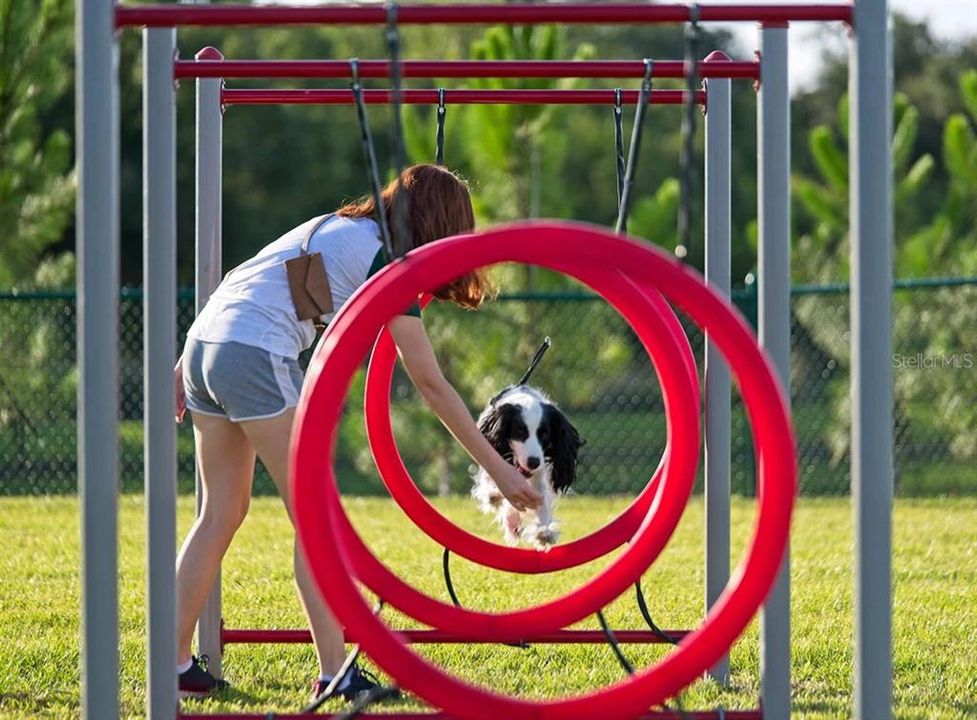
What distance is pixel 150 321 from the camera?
11.2 feet

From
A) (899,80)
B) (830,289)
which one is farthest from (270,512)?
(899,80)

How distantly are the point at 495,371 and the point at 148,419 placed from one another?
8.63m

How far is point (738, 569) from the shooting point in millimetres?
3020

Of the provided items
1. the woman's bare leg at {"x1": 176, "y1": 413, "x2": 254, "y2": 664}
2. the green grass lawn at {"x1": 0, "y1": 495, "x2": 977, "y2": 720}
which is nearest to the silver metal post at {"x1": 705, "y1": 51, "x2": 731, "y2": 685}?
the green grass lawn at {"x1": 0, "y1": 495, "x2": 977, "y2": 720}

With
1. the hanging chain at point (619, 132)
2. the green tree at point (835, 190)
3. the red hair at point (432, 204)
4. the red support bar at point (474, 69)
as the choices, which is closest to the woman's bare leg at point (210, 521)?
the red hair at point (432, 204)

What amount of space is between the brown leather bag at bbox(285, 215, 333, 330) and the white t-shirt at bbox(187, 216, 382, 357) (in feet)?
0.07

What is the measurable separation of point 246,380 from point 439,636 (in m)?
1.30

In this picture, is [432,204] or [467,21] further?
[432,204]

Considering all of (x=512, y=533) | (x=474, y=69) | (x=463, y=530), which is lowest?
(x=512, y=533)

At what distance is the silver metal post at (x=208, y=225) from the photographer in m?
4.79

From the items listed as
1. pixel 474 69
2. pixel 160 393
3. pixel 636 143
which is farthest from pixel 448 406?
pixel 474 69

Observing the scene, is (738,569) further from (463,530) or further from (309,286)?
(463,530)

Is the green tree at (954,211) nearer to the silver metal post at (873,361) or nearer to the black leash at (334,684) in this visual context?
the black leash at (334,684)

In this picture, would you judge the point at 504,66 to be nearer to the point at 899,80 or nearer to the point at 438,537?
the point at 438,537
